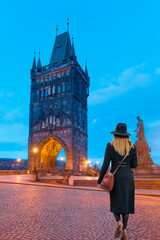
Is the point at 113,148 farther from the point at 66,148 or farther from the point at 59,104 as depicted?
the point at 59,104

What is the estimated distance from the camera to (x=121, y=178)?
327cm

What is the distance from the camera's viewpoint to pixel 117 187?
10.7 feet

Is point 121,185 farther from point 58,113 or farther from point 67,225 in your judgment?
point 58,113

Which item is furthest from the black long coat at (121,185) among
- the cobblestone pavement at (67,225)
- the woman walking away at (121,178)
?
the cobblestone pavement at (67,225)

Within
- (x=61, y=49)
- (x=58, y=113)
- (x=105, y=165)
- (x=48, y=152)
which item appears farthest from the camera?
(x=61, y=49)

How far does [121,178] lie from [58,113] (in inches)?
1413

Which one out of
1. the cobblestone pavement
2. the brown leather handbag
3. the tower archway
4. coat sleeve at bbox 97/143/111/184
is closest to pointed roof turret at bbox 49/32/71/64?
the tower archway

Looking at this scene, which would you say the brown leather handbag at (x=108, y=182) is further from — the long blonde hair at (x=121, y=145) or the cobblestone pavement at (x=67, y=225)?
the cobblestone pavement at (x=67, y=225)

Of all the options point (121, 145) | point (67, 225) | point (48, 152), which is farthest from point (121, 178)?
point (48, 152)

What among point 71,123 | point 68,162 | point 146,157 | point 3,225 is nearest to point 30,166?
point 68,162

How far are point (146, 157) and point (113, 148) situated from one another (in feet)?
74.9

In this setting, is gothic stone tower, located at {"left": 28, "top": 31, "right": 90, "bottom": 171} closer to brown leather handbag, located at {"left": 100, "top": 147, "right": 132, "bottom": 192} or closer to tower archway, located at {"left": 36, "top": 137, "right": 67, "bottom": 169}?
tower archway, located at {"left": 36, "top": 137, "right": 67, "bottom": 169}

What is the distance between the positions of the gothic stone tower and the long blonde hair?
32072 mm

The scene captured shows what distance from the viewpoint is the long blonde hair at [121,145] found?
3426 millimetres
